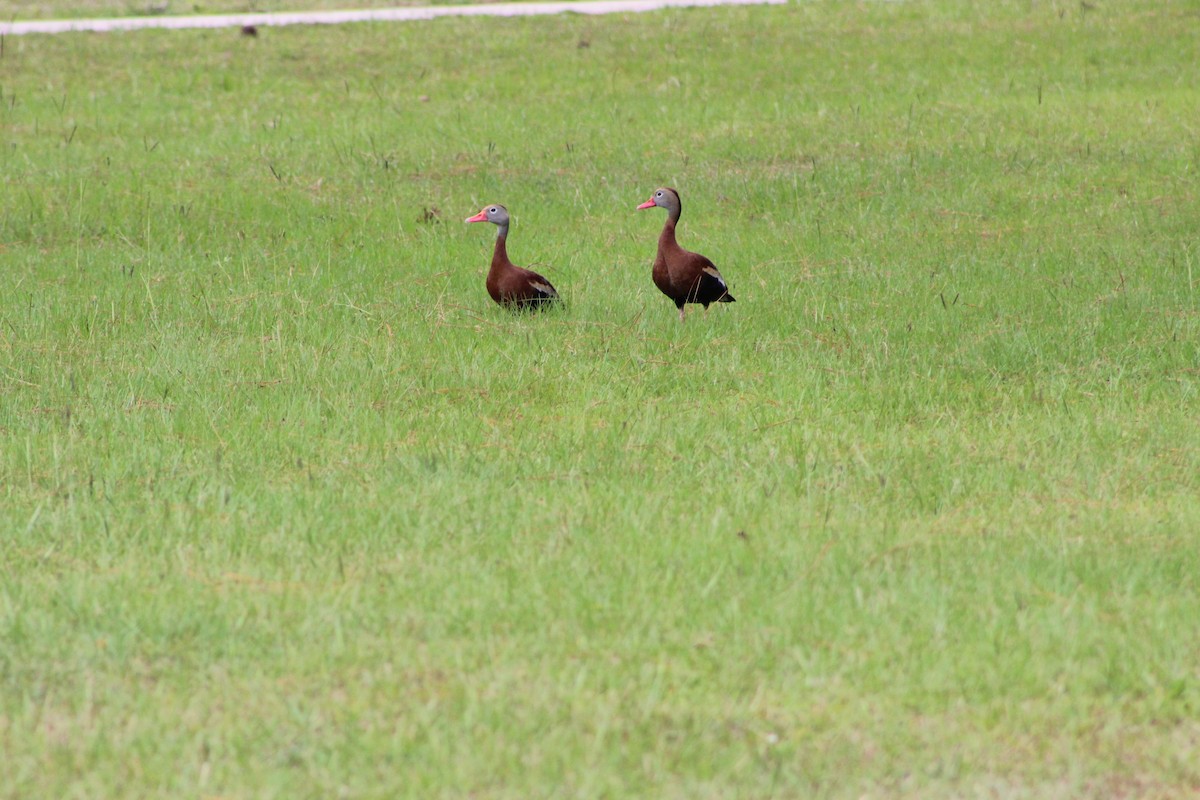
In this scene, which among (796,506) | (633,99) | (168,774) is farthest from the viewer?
(633,99)

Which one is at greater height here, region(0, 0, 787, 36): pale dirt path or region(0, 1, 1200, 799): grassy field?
region(0, 1, 1200, 799): grassy field

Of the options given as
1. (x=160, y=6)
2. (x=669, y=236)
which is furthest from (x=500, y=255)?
(x=160, y=6)

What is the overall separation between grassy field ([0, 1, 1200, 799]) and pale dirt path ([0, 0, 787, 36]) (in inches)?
264

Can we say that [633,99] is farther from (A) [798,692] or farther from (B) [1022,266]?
(A) [798,692]

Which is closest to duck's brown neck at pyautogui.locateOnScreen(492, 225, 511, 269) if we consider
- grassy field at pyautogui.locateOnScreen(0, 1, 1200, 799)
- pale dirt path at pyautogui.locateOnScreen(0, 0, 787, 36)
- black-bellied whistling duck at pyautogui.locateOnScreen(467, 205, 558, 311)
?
black-bellied whistling duck at pyautogui.locateOnScreen(467, 205, 558, 311)

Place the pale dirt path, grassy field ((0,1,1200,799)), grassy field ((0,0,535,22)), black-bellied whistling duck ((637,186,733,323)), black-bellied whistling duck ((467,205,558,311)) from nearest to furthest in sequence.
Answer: grassy field ((0,1,1200,799))
black-bellied whistling duck ((637,186,733,323))
black-bellied whistling duck ((467,205,558,311))
the pale dirt path
grassy field ((0,0,535,22))

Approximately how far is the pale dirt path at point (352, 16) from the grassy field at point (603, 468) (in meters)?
6.71

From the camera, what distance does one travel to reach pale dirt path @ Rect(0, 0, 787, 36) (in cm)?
2067

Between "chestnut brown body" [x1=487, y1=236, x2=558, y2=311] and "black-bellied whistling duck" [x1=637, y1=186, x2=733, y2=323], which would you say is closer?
"black-bellied whistling duck" [x1=637, y1=186, x2=733, y2=323]

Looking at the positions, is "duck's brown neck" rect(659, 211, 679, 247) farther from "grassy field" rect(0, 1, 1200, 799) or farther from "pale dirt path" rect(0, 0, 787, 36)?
"pale dirt path" rect(0, 0, 787, 36)

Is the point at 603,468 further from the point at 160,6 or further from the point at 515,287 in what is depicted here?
the point at 160,6

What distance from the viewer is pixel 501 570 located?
194 inches

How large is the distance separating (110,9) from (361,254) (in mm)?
15223

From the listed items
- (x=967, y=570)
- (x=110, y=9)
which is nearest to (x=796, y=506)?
(x=967, y=570)
